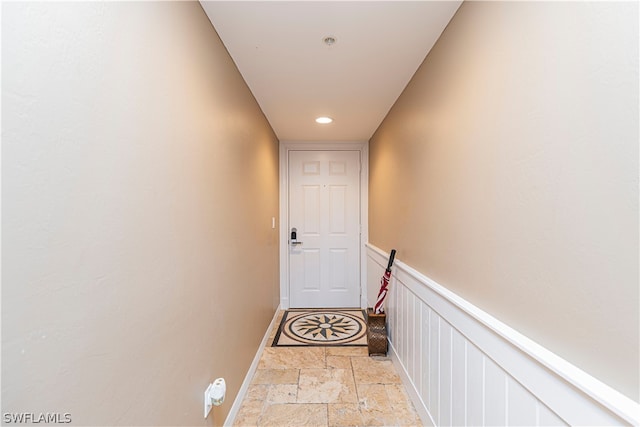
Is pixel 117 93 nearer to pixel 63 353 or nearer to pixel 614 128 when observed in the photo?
pixel 63 353

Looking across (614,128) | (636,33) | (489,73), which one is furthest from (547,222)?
(489,73)

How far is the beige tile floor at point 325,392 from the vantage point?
1843 mm

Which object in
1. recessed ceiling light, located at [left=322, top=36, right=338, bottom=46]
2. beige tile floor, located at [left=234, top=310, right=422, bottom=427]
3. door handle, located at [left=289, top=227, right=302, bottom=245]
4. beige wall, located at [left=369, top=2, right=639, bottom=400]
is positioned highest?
Answer: recessed ceiling light, located at [left=322, top=36, right=338, bottom=46]

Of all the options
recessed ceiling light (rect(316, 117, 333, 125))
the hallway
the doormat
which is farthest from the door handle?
the hallway

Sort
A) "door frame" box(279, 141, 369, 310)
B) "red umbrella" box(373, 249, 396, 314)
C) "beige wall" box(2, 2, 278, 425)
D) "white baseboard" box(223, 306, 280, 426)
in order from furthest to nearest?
"door frame" box(279, 141, 369, 310)
"red umbrella" box(373, 249, 396, 314)
"white baseboard" box(223, 306, 280, 426)
"beige wall" box(2, 2, 278, 425)

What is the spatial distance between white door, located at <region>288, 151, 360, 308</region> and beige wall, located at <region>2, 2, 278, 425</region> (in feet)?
7.72

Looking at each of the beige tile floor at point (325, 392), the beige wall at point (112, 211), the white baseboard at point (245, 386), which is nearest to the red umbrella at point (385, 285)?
the beige tile floor at point (325, 392)

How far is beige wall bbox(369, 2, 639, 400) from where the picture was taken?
65 cm

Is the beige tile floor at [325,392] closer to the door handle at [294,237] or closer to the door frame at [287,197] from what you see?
the door frame at [287,197]

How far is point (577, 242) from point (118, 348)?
1.23 meters

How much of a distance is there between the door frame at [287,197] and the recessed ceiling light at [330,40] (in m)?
2.30

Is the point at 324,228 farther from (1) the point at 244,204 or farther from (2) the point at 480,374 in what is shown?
(2) the point at 480,374

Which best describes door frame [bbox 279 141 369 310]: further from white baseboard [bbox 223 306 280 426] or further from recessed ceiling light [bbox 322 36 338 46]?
recessed ceiling light [bbox 322 36 338 46]

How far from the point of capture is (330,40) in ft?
5.25
